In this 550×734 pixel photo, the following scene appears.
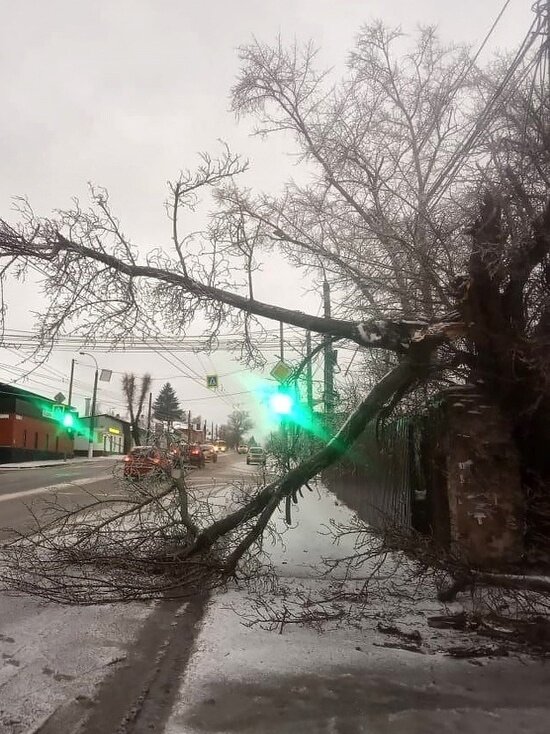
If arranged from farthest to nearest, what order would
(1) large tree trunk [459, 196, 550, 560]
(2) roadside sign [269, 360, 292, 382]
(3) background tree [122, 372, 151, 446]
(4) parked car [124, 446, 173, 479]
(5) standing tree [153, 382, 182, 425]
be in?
(5) standing tree [153, 382, 182, 425] < (3) background tree [122, 372, 151, 446] < (2) roadside sign [269, 360, 292, 382] < (4) parked car [124, 446, 173, 479] < (1) large tree trunk [459, 196, 550, 560]

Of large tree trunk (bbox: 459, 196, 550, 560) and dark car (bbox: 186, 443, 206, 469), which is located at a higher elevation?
large tree trunk (bbox: 459, 196, 550, 560)

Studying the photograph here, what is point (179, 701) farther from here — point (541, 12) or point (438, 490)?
point (541, 12)

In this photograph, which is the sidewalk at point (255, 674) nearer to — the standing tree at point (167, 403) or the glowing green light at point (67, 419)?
the glowing green light at point (67, 419)

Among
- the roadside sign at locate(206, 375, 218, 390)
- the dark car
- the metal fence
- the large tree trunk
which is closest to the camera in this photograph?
the large tree trunk

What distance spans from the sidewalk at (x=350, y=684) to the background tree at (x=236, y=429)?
92.0 meters

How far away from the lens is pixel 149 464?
7594mm

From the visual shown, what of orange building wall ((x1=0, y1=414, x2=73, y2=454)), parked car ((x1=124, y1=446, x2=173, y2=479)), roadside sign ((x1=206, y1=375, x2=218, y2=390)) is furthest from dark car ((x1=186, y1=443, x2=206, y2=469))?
orange building wall ((x1=0, y1=414, x2=73, y2=454))

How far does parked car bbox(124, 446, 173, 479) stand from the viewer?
7.32m

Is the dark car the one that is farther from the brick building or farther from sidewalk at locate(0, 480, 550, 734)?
the brick building

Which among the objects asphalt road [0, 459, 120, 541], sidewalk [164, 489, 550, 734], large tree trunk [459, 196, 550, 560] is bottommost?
sidewalk [164, 489, 550, 734]

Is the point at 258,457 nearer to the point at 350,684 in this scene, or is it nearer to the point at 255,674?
the point at 255,674

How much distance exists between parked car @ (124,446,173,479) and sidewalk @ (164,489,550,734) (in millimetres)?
2522

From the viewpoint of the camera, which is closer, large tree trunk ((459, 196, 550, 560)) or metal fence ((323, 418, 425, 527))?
large tree trunk ((459, 196, 550, 560))

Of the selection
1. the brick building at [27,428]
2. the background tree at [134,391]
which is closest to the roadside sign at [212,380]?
the brick building at [27,428]
